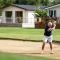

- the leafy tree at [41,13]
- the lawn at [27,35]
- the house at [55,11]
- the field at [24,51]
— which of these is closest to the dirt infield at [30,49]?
the field at [24,51]

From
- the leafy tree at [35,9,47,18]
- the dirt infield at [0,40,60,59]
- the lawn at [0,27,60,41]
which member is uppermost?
the leafy tree at [35,9,47,18]

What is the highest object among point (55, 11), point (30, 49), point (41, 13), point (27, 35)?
point (55, 11)

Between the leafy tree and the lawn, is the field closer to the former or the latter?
the lawn

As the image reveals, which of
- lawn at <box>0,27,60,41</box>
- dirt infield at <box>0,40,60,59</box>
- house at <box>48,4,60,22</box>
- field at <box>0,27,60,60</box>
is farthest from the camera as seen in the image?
house at <box>48,4,60,22</box>

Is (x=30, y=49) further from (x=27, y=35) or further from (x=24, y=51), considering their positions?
(x=27, y=35)

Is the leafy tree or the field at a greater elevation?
the leafy tree

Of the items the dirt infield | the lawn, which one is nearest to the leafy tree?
the lawn

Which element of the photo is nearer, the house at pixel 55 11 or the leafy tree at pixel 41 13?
the house at pixel 55 11

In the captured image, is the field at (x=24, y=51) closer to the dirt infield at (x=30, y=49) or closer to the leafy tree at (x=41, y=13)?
the dirt infield at (x=30, y=49)

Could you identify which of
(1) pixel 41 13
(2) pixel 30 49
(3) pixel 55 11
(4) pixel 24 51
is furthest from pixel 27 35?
(1) pixel 41 13

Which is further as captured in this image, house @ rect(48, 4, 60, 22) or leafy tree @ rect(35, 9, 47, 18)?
leafy tree @ rect(35, 9, 47, 18)

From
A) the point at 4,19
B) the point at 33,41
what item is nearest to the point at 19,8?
the point at 4,19

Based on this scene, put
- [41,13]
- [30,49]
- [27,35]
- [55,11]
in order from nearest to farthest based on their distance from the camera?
[30,49], [27,35], [55,11], [41,13]

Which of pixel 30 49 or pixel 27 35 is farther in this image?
pixel 27 35
